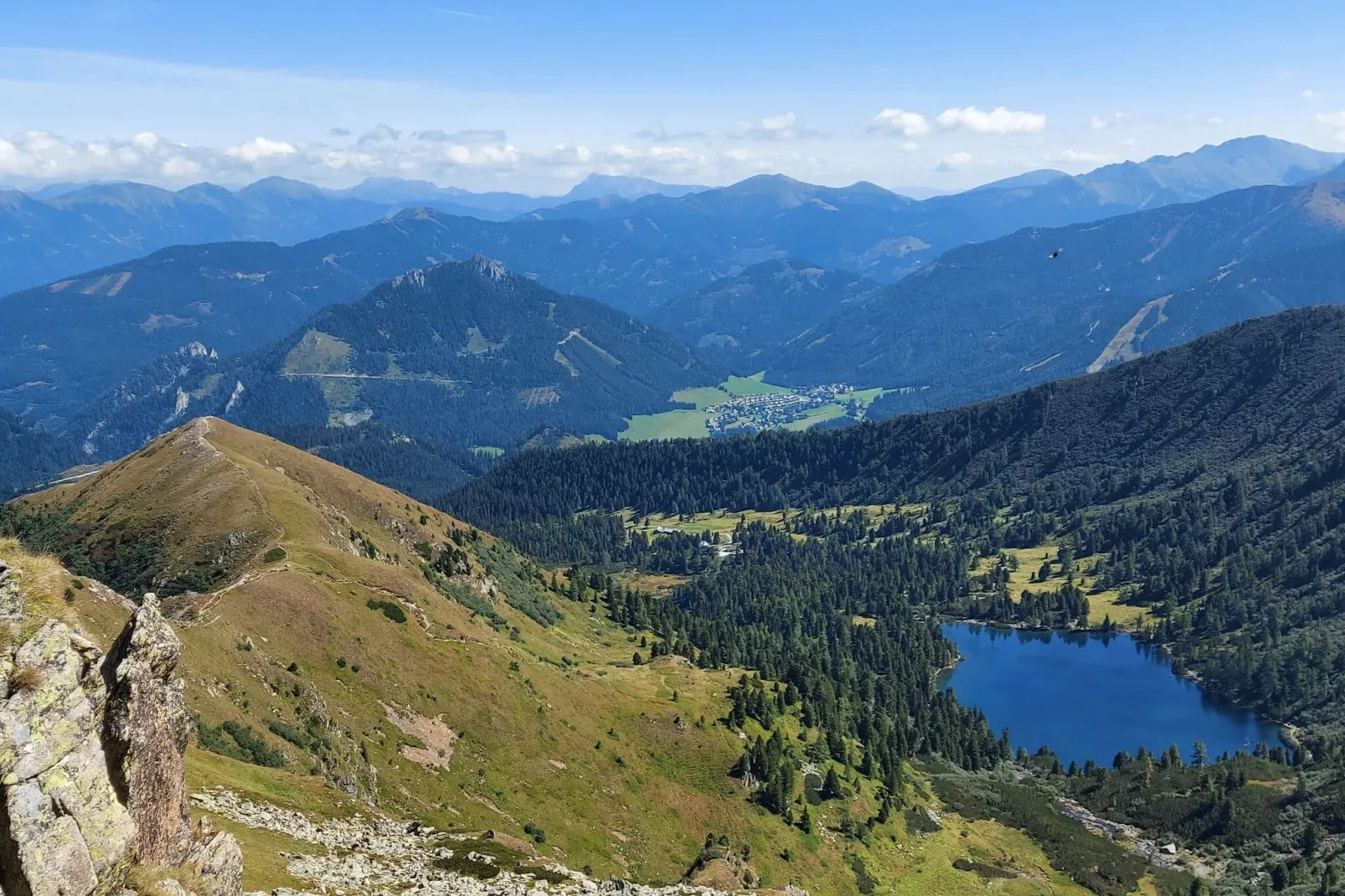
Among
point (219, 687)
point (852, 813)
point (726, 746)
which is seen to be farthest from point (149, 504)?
point (852, 813)

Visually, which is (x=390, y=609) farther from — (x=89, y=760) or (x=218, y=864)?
(x=89, y=760)

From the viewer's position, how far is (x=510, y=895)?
57.5 meters

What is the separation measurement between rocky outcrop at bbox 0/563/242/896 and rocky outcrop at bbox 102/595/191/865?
38mm

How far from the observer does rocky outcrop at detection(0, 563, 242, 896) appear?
98.5 feet

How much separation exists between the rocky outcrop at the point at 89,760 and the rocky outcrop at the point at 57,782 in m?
0.03

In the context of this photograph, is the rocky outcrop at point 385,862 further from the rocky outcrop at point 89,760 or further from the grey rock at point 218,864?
the rocky outcrop at point 89,760

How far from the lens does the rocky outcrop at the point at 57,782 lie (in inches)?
1171

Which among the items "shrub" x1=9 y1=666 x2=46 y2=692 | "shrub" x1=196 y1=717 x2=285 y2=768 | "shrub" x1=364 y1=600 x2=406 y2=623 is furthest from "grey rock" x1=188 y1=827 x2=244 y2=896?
"shrub" x1=364 y1=600 x2=406 y2=623

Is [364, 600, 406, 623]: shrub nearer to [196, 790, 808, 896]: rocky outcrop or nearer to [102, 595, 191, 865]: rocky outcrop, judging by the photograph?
[196, 790, 808, 896]: rocky outcrop

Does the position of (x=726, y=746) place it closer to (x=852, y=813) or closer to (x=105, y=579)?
(x=852, y=813)

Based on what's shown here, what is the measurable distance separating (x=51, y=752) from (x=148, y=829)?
4728 mm

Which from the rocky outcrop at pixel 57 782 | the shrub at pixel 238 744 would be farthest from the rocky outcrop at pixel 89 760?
the shrub at pixel 238 744

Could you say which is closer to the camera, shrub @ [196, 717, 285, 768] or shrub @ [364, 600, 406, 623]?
shrub @ [196, 717, 285, 768]

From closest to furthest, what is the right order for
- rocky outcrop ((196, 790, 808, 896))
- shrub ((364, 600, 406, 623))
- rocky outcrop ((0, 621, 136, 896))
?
rocky outcrop ((0, 621, 136, 896)), rocky outcrop ((196, 790, 808, 896)), shrub ((364, 600, 406, 623))
